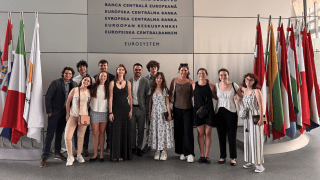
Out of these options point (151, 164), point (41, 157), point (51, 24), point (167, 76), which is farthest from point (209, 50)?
point (41, 157)

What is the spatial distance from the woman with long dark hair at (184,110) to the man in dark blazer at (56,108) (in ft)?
6.17

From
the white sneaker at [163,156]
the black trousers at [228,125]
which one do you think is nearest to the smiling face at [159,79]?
the black trousers at [228,125]

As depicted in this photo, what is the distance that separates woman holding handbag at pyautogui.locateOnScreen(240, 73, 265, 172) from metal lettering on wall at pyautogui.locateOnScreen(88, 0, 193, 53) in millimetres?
2597

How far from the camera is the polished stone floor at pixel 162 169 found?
301cm

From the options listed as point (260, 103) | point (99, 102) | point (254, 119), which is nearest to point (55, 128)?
point (99, 102)

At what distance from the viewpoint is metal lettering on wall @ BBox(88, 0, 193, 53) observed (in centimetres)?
523

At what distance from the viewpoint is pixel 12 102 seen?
145 inches

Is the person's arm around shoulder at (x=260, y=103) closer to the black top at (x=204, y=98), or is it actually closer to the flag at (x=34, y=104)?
the black top at (x=204, y=98)

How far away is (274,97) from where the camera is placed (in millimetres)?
3912

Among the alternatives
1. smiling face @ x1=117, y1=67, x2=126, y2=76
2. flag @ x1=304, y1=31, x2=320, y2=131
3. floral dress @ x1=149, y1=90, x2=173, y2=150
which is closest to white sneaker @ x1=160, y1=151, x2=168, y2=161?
floral dress @ x1=149, y1=90, x2=173, y2=150

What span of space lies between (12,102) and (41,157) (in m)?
1.12

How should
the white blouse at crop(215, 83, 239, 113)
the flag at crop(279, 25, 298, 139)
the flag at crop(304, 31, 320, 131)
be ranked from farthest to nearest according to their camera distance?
the flag at crop(304, 31, 320, 131) → the flag at crop(279, 25, 298, 139) → the white blouse at crop(215, 83, 239, 113)

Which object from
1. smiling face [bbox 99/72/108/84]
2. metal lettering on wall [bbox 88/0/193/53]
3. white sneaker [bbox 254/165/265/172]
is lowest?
white sneaker [bbox 254/165/265/172]

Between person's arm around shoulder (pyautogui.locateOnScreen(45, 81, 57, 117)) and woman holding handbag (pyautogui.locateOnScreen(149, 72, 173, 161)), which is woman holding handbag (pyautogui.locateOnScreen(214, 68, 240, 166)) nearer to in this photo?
woman holding handbag (pyautogui.locateOnScreen(149, 72, 173, 161))
